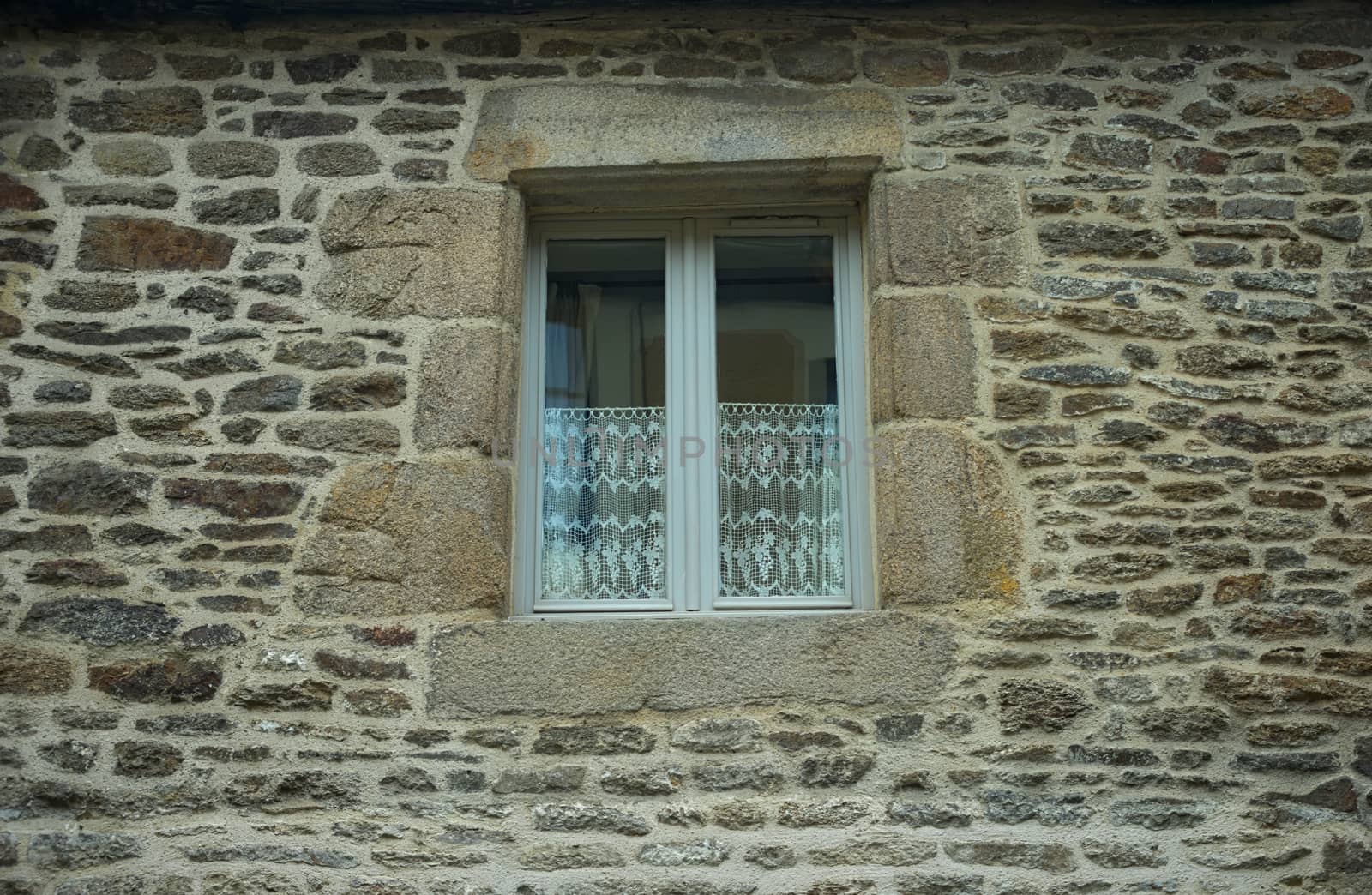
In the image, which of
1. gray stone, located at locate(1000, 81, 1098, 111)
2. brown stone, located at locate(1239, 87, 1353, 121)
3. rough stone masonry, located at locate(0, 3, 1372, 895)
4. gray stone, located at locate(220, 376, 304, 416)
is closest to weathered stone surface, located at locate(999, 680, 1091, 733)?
rough stone masonry, located at locate(0, 3, 1372, 895)

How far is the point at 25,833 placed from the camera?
3361mm

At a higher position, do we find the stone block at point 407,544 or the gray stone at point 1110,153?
the gray stone at point 1110,153

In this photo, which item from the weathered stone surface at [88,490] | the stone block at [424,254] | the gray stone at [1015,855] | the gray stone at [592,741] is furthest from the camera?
the stone block at [424,254]

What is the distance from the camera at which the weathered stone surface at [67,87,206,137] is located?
3893 millimetres

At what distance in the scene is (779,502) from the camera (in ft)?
12.4

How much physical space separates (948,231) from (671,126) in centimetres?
85

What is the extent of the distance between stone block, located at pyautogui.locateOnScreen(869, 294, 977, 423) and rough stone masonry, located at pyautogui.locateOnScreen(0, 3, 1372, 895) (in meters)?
0.02

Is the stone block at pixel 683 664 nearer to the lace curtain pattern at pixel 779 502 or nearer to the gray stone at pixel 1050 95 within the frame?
the lace curtain pattern at pixel 779 502

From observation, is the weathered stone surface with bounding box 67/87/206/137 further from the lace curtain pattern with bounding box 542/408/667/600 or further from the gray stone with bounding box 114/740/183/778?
the gray stone with bounding box 114/740/183/778

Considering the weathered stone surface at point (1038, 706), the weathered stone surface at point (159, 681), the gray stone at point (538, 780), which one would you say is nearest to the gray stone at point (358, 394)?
the weathered stone surface at point (159, 681)

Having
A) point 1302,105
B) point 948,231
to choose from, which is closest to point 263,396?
point 948,231

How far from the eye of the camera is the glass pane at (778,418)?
3742mm

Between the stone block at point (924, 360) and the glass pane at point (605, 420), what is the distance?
649 mm

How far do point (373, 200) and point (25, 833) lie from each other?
1.90m
